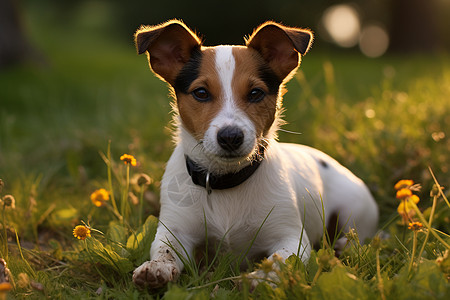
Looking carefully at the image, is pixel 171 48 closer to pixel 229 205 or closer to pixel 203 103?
pixel 203 103

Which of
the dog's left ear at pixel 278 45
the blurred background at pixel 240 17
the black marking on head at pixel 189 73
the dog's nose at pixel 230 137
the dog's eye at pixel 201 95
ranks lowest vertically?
the blurred background at pixel 240 17

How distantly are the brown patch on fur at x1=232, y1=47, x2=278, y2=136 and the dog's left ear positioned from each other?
8cm

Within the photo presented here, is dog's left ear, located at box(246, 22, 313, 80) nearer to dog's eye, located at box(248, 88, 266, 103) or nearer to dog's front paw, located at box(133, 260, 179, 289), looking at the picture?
dog's eye, located at box(248, 88, 266, 103)

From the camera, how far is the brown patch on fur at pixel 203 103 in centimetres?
287

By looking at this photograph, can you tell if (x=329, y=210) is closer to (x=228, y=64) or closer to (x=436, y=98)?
(x=228, y=64)

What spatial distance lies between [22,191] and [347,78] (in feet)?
26.6

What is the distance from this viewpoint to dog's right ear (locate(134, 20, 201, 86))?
308 cm

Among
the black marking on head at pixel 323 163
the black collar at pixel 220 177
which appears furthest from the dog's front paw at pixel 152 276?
the black marking on head at pixel 323 163

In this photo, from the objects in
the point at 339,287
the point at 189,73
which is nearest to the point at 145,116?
the point at 189,73

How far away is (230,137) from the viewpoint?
266cm

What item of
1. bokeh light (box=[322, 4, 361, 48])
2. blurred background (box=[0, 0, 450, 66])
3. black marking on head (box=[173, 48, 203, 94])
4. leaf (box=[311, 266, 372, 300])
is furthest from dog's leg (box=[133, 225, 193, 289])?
bokeh light (box=[322, 4, 361, 48])

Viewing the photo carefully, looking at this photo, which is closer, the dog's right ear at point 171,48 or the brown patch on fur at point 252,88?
the brown patch on fur at point 252,88

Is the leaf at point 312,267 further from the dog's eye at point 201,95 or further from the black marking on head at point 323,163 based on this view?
the black marking on head at point 323,163

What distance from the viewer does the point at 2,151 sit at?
17.9 feet
